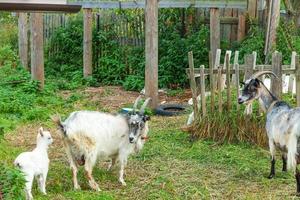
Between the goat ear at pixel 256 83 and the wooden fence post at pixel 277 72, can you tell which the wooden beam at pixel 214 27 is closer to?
the wooden fence post at pixel 277 72

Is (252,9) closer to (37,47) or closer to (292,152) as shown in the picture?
(37,47)

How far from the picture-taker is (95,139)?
7.34 meters

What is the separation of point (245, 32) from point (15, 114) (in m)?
7.03

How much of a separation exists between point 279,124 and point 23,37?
421 inches

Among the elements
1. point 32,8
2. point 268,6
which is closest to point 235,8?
point 268,6

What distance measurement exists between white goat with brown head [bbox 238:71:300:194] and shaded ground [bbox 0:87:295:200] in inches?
16.9

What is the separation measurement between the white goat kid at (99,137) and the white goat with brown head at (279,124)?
1707 millimetres

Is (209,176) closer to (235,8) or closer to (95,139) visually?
(95,139)

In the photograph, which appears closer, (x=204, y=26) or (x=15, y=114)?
(x=15, y=114)

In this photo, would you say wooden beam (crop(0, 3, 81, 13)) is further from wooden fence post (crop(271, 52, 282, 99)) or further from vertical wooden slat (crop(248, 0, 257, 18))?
vertical wooden slat (crop(248, 0, 257, 18))

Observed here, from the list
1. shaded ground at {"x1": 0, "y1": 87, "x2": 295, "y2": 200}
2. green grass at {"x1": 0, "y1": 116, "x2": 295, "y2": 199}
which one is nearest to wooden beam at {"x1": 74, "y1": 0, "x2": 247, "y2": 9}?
shaded ground at {"x1": 0, "y1": 87, "x2": 295, "y2": 200}

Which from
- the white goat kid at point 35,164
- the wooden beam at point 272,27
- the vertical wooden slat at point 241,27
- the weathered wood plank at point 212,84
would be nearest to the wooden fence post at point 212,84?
the weathered wood plank at point 212,84

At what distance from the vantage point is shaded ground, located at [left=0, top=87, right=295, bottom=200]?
23.6ft

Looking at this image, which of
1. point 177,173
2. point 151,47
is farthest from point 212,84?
point 151,47
